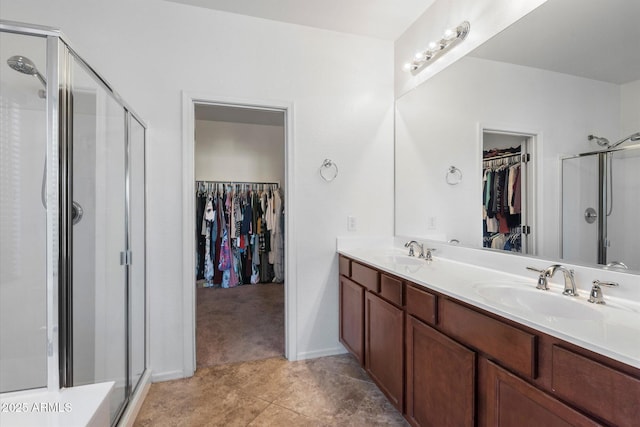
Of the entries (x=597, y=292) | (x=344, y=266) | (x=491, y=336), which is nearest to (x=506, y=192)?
(x=597, y=292)

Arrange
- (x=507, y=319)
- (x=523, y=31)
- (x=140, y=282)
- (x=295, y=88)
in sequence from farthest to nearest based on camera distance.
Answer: (x=295, y=88), (x=140, y=282), (x=523, y=31), (x=507, y=319)

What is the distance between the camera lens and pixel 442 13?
79.6 inches

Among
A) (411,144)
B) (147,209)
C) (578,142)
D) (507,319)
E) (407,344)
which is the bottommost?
(407,344)

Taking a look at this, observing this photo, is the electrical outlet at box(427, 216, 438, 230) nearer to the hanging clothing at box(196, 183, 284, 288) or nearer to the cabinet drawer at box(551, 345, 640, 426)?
the cabinet drawer at box(551, 345, 640, 426)

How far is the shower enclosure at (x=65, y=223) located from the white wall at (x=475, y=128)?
6.64 ft

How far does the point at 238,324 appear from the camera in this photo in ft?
10.0

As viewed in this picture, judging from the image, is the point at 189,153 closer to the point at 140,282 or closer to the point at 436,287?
the point at 140,282

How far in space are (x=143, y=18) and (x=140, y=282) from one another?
1.82m

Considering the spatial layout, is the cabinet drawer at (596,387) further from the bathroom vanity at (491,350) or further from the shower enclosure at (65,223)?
the shower enclosure at (65,223)

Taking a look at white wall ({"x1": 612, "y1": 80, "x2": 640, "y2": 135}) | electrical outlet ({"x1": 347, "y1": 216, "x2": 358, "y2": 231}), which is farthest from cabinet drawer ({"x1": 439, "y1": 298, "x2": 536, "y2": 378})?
electrical outlet ({"x1": 347, "y1": 216, "x2": 358, "y2": 231})

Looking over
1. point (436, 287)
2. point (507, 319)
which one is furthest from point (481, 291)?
point (507, 319)

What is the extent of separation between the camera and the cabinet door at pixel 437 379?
1144mm

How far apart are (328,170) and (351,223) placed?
19.0 inches

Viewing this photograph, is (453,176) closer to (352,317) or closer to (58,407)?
(352,317)
